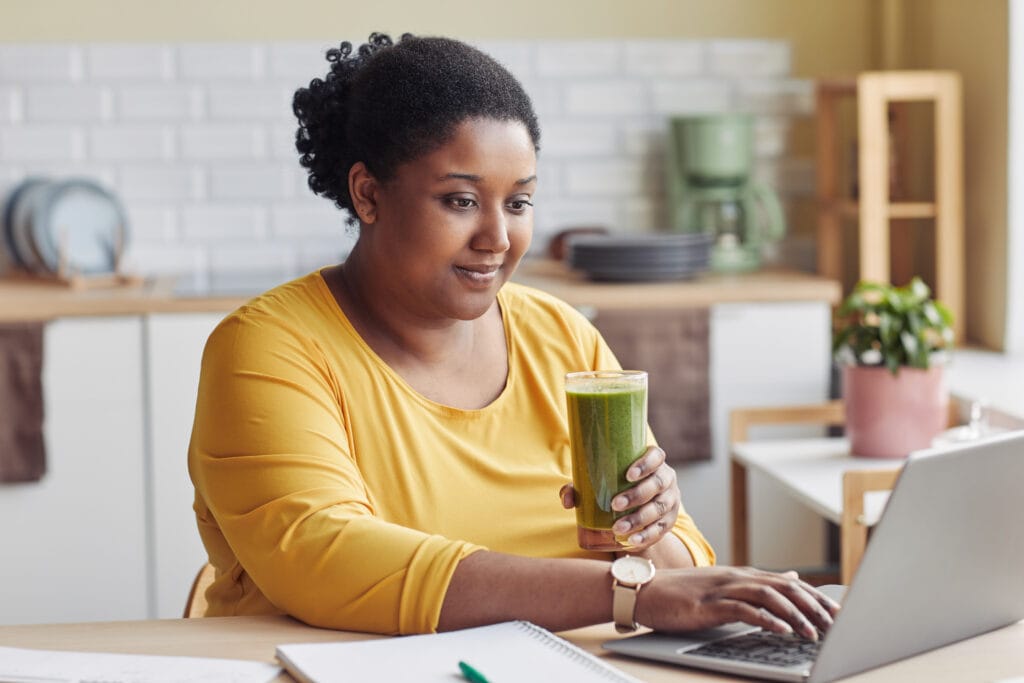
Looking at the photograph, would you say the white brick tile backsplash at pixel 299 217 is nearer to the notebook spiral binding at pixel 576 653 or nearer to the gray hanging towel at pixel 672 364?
the gray hanging towel at pixel 672 364

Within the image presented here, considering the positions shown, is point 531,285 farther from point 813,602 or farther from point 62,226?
point 813,602

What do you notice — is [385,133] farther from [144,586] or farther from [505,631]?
[144,586]

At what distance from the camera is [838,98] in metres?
4.07

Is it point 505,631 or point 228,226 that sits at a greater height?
point 228,226

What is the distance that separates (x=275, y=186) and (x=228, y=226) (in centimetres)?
18

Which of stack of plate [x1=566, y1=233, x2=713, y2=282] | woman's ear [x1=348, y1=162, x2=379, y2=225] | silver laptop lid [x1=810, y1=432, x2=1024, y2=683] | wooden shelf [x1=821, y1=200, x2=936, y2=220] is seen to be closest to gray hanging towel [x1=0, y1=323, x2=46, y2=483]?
stack of plate [x1=566, y1=233, x2=713, y2=282]

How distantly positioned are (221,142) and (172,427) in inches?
38.3

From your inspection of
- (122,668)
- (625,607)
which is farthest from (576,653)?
(122,668)

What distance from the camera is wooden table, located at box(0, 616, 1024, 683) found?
1.29 meters

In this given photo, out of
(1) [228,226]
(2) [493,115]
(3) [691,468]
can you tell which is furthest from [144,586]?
(2) [493,115]

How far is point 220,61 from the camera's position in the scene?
3979 millimetres

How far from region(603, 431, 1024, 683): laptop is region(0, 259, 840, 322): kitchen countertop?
86.0 inches

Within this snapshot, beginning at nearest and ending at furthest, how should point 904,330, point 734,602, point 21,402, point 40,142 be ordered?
point 734,602 < point 904,330 < point 21,402 < point 40,142

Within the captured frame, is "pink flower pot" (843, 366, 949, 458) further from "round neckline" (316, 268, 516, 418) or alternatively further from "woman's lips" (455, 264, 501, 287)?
"woman's lips" (455, 264, 501, 287)
